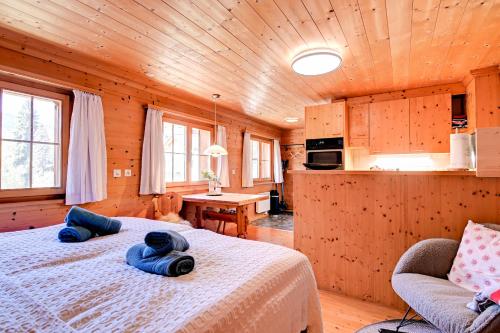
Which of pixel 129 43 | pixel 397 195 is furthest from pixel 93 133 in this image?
pixel 397 195

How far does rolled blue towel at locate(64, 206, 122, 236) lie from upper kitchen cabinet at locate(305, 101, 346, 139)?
359 cm

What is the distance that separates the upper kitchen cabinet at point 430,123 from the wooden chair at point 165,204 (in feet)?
12.3

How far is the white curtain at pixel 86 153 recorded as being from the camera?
272 centimetres

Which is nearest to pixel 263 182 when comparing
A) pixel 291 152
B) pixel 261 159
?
pixel 261 159

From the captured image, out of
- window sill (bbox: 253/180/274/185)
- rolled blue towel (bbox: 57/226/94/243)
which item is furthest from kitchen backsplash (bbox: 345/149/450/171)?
rolled blue towel (bbox: 57/226/94/243)

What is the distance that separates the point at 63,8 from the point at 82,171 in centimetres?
160

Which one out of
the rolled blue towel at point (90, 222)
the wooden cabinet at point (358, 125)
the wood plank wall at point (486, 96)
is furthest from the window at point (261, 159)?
the rolled blue towel at point (90, 222)

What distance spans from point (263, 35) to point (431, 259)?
88.5 inches

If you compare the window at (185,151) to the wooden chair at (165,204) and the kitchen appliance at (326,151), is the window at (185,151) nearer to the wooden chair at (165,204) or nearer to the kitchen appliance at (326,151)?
the wooden chair at (165,204)

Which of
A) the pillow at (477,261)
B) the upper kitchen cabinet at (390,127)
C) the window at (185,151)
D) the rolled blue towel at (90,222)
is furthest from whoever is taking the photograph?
the window at (185,151)

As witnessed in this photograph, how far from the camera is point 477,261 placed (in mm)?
1576

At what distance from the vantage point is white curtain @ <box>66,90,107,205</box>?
A: 272 cm

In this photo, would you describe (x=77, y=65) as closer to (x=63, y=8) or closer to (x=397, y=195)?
(x=63, y=8)

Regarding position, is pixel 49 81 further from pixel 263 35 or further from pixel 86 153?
pixel 263 35
